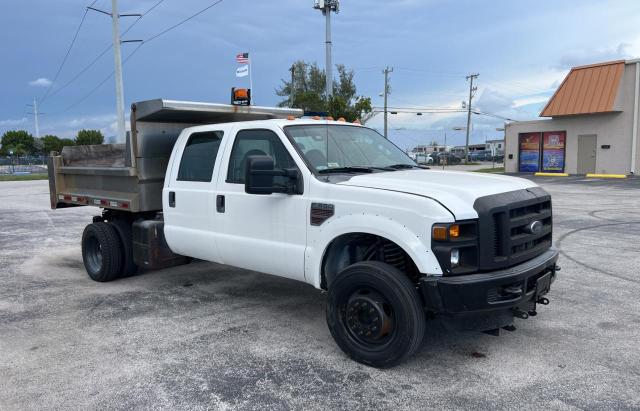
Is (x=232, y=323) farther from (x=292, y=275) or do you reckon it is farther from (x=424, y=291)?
(x=424, y=291)

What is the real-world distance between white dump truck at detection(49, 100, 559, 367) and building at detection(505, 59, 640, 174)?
2721cm

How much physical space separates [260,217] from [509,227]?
7.31ft

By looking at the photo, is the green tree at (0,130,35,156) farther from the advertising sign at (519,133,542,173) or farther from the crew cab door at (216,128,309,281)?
the crew cab door at (216,128,309,281)

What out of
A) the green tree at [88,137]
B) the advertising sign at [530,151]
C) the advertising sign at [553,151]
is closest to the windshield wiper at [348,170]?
the advertising sign at [553,151]

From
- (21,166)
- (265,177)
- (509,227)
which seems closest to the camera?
(509,227)

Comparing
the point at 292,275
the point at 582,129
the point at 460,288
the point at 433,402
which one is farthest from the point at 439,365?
the point at 582,129

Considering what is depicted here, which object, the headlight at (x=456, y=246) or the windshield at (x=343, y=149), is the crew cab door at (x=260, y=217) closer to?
the windshield at (x=343, y=149)

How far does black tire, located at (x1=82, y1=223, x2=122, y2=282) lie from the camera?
21.9ft

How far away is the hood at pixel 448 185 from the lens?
3.64m

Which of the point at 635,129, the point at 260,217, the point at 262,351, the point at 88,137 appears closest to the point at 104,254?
the point at 260,217

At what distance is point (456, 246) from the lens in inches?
141

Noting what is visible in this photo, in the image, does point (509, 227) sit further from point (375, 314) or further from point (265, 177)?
point (265, 177)

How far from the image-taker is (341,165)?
4.71m

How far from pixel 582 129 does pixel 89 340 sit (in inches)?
1218
